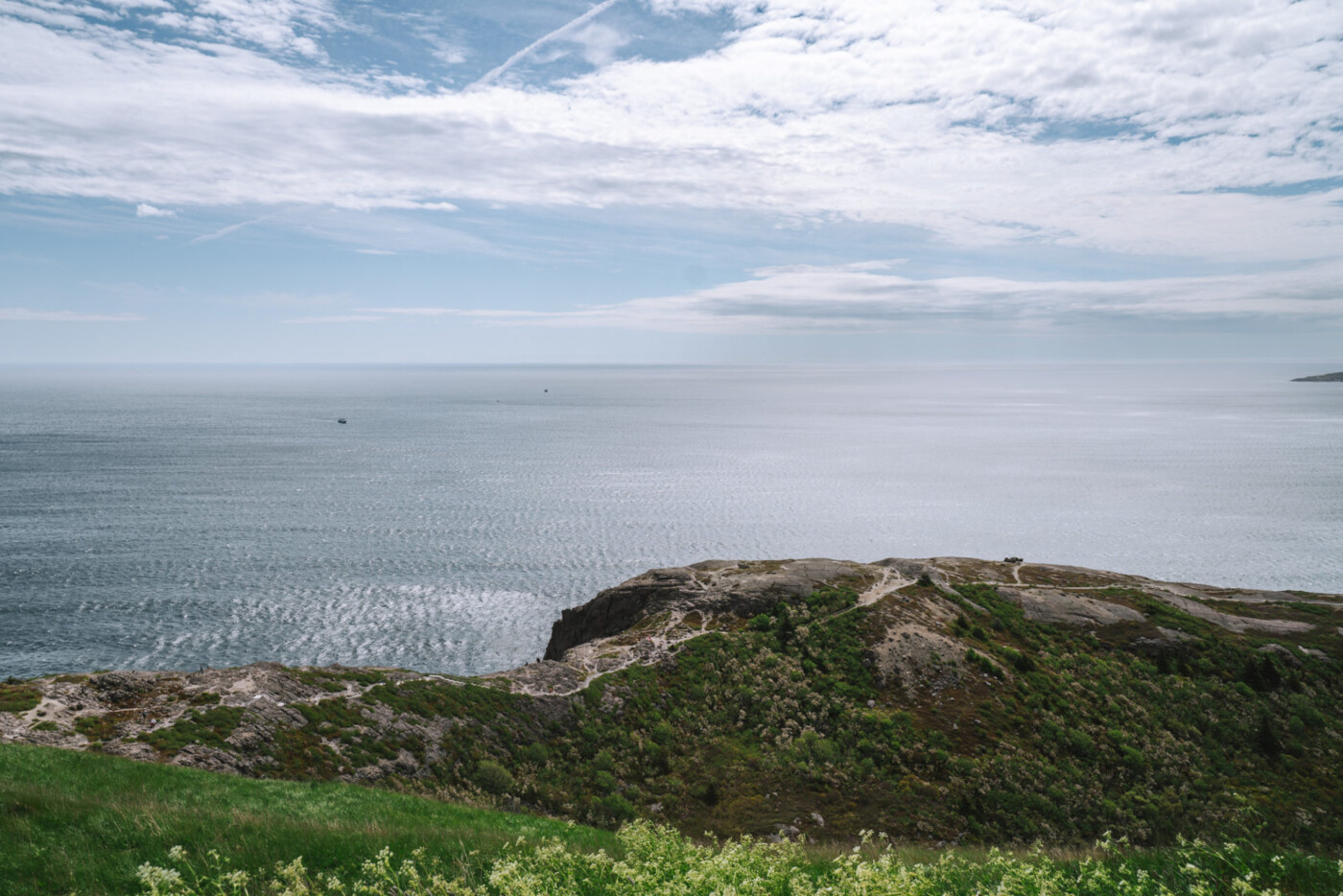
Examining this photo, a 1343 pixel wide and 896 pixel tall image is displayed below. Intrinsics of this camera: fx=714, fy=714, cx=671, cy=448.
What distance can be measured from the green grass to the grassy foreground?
0.04 metres

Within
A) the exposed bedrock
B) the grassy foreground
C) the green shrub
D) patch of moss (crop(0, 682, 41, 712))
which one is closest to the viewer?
the grassy foreground

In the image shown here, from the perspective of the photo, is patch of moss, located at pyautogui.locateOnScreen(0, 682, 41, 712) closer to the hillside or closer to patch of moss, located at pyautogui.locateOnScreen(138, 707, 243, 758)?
the hillside

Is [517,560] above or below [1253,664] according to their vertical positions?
below

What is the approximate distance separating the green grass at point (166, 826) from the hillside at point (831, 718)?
7.83m

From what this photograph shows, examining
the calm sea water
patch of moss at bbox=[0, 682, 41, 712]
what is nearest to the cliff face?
the calm sea water

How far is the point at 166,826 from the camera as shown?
42.3ft

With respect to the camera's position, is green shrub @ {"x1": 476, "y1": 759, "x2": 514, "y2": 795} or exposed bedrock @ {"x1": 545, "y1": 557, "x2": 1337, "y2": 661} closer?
green shrub @ {"x1": 476, "y1": 759, "x2": 514, "y2": 795}

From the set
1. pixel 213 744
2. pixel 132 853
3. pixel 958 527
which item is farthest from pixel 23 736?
pixel 958 527

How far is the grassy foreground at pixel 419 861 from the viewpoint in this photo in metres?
9.00

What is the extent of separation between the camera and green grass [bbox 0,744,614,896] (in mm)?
11594

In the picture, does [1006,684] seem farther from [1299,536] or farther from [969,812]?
[1299,536]

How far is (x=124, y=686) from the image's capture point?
3052 cm

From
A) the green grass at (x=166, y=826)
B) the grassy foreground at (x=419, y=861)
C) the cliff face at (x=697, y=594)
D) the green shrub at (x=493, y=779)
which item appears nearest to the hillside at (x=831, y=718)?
the green shrub at (x=493, y=779)

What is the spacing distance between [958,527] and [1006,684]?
81608mm
